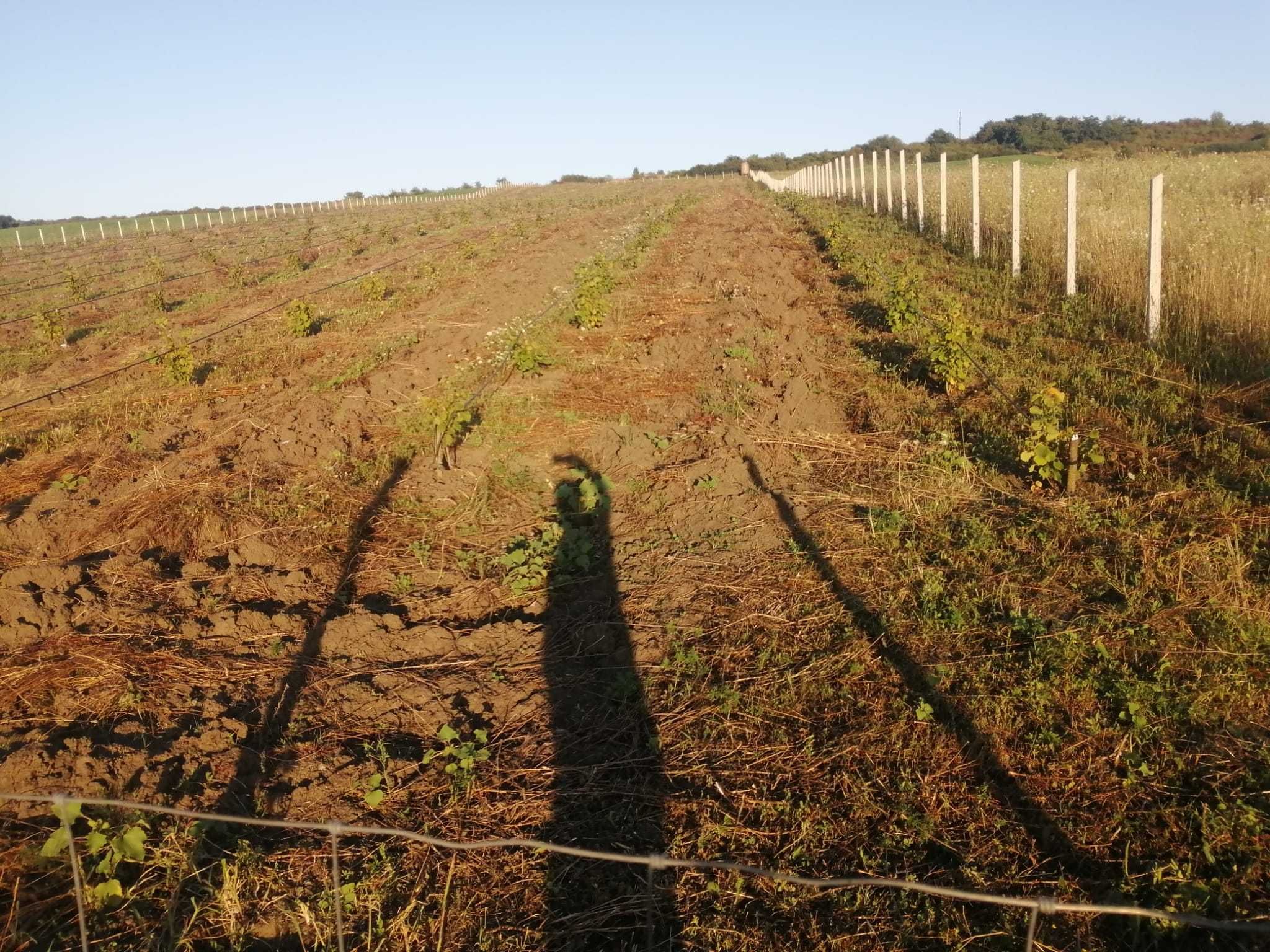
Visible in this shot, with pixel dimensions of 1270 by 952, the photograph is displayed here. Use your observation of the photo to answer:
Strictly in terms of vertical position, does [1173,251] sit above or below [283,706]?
above

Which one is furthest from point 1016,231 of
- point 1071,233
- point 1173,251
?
point 1173,251

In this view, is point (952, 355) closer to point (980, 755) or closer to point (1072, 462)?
point (1072, 462)

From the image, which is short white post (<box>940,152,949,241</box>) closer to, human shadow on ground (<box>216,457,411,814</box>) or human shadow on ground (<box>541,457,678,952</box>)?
human shadow on ground (<box>541,457,678,952</box>)

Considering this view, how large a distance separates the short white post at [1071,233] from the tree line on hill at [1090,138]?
23.2 meters

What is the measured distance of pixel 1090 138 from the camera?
6344 cm

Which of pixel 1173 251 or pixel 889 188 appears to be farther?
pixel 889 188

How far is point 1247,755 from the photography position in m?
3.30

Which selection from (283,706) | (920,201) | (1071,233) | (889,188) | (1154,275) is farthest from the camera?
(889,188)

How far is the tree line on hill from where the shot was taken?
42.2 m

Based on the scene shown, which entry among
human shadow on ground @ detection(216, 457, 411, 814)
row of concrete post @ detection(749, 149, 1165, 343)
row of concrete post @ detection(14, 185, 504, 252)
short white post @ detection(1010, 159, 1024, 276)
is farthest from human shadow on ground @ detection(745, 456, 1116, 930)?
row of concrete post @ detection(14, 185, 504, 252)

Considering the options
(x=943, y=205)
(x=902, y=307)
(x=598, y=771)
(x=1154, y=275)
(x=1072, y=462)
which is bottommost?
(x=598, y=771)

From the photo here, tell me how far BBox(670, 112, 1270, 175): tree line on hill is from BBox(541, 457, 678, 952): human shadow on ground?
30583 millimetres

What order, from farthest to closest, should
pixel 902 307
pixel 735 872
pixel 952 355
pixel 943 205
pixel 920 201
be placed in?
1. pixel 920 201
2. pixel 943 205
3. pixel 902 307
4. pixel 952 355
5. pixel 735 872

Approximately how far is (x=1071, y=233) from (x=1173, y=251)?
1032 mm
